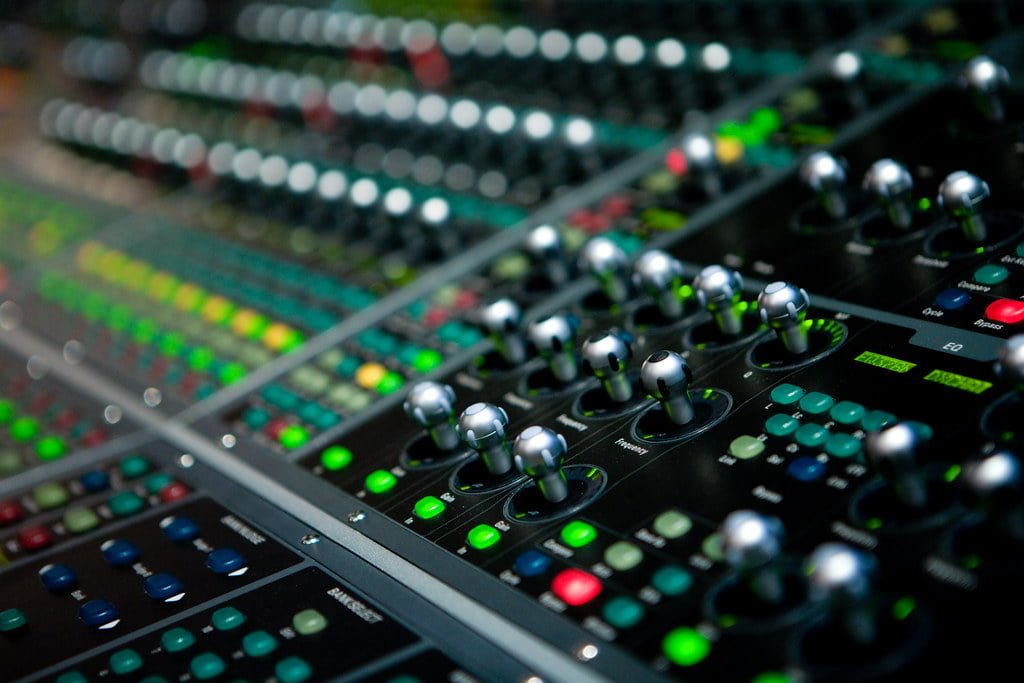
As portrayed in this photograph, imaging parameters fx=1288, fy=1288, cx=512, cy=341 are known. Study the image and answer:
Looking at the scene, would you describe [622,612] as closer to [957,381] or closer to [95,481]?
[957,381]

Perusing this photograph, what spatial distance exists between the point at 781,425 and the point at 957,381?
13 cm

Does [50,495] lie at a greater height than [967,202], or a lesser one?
lesser

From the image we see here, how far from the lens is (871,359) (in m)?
1.02

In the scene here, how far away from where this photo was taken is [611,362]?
3.59ft

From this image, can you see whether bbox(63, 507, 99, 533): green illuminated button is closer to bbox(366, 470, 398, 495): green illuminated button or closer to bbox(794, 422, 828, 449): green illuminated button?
bbox(366, 470, 398, 495): green illuminated button

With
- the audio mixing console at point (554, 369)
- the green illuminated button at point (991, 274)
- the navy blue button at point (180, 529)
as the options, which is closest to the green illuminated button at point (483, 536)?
the audio mixing console at point (554, 369)

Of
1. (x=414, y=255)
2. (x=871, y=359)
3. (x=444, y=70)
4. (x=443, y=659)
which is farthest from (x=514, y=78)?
(x=443, y=659)

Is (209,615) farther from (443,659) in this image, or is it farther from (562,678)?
(562,678)

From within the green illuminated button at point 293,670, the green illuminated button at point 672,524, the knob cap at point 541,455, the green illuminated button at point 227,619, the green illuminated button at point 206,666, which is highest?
the knob cap at point 541,455

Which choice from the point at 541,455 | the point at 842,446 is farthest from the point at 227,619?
the point at 842,446

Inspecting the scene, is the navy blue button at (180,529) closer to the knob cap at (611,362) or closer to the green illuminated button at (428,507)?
the green illuminated button at (428,507)

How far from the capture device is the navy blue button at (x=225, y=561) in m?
1.13

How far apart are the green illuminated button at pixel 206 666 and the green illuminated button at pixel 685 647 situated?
359 millimetres

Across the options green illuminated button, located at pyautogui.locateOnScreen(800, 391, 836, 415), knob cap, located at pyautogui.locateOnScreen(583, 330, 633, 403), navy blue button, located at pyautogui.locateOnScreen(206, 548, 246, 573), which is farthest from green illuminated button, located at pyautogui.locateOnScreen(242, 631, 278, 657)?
green illuminated button, located at pyautogui.locateOnScreen(800, 391, 836, 415)
